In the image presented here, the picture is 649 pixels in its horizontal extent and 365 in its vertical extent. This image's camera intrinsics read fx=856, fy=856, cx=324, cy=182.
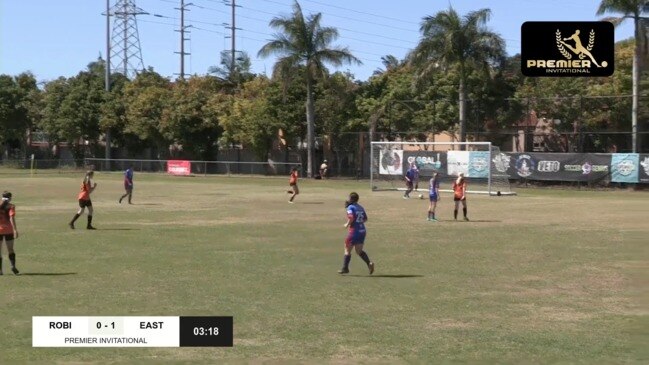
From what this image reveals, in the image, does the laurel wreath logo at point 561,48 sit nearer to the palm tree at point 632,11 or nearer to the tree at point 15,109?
the palm tree at point 632,11

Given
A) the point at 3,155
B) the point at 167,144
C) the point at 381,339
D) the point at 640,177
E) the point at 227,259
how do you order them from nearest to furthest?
the point at 381,339
the point at 227,259
the point at 640,177
the point at 167,144
the point at 3,155

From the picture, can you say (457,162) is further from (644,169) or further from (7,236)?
(7,236)

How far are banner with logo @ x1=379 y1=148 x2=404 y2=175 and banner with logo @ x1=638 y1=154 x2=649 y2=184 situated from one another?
46.5 feet

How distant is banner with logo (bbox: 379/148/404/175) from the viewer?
5425 cm

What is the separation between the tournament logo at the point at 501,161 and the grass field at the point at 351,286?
2095 cm

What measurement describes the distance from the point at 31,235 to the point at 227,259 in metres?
7.93

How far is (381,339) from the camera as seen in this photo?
10.8 meters

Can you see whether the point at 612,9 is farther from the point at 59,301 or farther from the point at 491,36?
the point at 59,301

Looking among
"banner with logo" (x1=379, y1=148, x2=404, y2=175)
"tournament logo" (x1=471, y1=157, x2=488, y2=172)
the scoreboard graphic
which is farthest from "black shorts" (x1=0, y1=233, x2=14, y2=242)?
"banner with logo" (x1=379, y1=148, x2=404, y2=175)

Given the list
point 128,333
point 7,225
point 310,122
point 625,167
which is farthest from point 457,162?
point 128,333

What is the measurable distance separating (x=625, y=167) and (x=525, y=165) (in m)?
6.29

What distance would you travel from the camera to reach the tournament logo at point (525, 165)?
54.5 m

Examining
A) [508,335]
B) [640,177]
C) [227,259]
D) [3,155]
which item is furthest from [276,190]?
[3,155]

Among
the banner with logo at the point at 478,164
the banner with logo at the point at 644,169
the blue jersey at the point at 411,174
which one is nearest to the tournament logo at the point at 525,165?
the banner with logo at the point at 478,164
